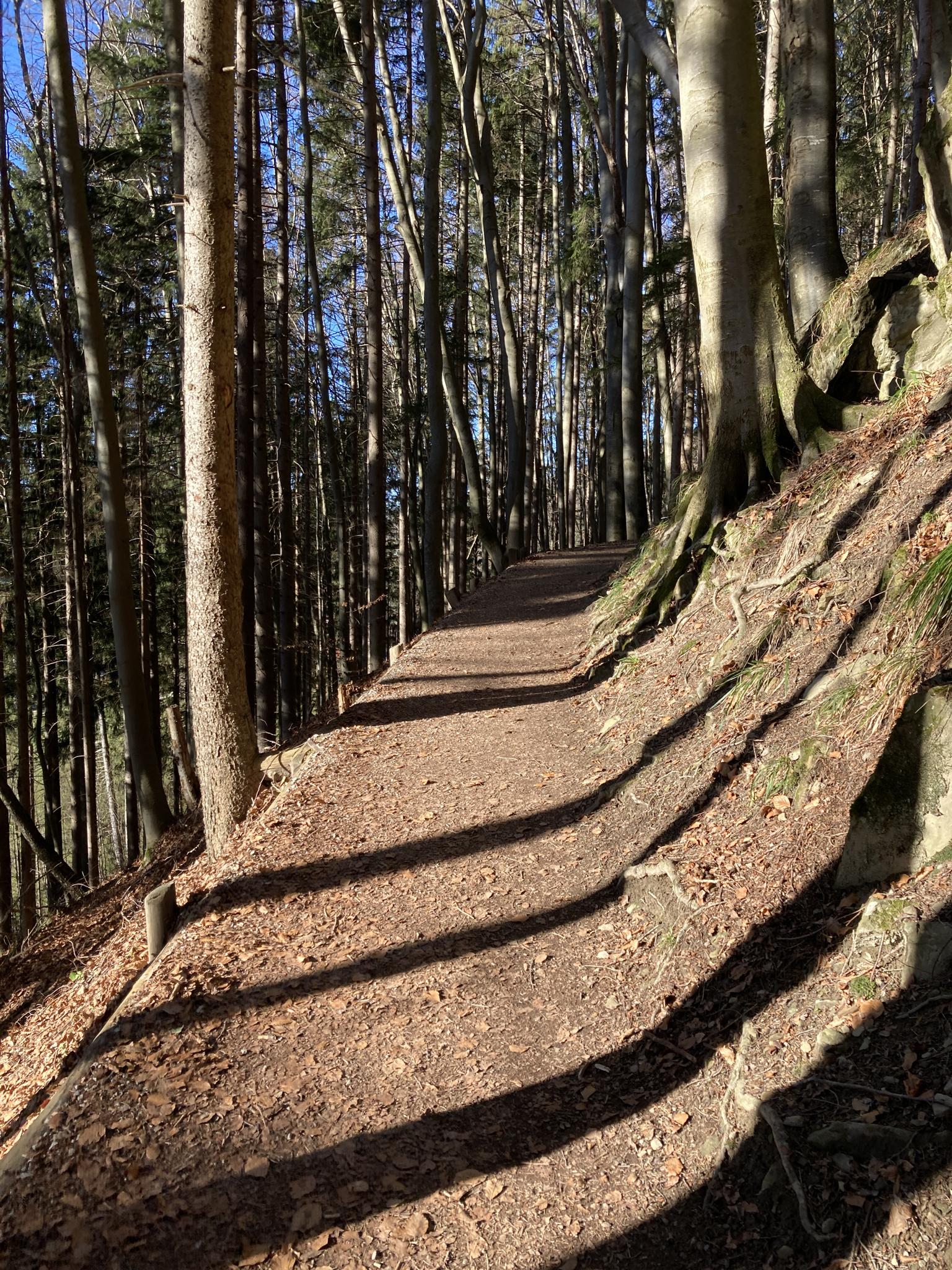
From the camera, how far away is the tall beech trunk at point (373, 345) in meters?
12.2

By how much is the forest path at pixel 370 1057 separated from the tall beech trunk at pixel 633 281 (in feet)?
37.1

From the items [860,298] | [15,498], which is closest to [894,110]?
[860,298]

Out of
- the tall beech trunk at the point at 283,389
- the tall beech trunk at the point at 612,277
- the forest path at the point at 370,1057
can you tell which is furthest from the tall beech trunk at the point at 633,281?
the forest path at the point at 370,1057

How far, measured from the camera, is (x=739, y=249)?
7.28 meters

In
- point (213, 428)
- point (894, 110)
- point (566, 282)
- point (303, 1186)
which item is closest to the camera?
point (303, 1186)

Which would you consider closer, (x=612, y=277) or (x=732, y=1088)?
(x=732, y=1088)

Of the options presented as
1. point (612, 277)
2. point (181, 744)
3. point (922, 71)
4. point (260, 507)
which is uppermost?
point (922, 71)

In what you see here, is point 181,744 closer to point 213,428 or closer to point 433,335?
point 213,428

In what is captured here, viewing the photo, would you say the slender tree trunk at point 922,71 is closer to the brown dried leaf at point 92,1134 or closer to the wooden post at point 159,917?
the wooden post at point 159,917

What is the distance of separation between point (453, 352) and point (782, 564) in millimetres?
14181

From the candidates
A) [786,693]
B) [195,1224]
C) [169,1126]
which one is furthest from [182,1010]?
[786,693]

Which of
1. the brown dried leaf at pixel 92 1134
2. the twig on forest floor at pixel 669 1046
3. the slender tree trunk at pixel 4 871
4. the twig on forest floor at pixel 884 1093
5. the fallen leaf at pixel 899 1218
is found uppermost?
the twig on forest floor at pixel 884 1093

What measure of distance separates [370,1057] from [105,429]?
7.68 metres

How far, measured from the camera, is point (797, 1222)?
2.54 m
